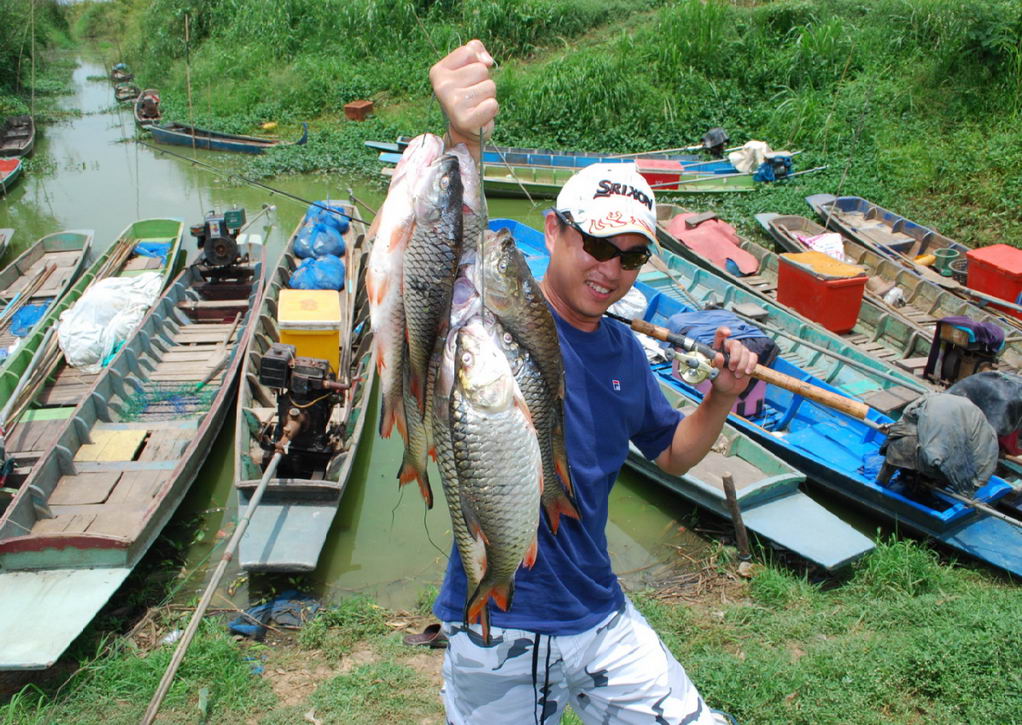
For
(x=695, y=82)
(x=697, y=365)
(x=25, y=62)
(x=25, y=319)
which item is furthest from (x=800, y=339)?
(x=25, y=62)

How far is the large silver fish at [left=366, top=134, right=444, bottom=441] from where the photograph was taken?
228cm

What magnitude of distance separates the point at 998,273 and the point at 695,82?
442 inches

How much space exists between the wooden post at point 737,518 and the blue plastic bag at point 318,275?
629 centimetres

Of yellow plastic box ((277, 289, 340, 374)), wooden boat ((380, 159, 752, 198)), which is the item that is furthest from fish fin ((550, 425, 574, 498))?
wooden boat ((380, 159, 752, 198))

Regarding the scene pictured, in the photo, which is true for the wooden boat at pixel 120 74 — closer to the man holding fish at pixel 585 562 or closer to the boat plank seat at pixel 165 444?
the boat plank seat at pixel 165 444

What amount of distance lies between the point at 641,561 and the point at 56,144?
77.0 ft

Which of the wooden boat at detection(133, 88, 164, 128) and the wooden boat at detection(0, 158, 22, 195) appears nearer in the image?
the wooden boat at detection(0, 158, 22, 195)

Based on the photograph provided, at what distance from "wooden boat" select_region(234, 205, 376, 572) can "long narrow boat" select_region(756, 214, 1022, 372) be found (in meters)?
6.50

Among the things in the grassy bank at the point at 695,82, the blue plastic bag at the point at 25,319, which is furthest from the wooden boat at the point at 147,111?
the blue plastic bag at the point at 25,319

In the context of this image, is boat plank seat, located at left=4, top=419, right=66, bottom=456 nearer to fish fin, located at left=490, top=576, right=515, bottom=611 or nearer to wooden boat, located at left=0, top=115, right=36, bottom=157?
fish fin, located at left=490, top=576, right=515, bottom=611

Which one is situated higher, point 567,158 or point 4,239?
point 567,158

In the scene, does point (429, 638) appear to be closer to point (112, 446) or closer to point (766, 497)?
point (766, 497)

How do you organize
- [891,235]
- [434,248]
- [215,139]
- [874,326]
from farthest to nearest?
[215,139], [891,235], [874,326], [434,248]

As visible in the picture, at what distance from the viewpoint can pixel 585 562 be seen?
2613 mm
